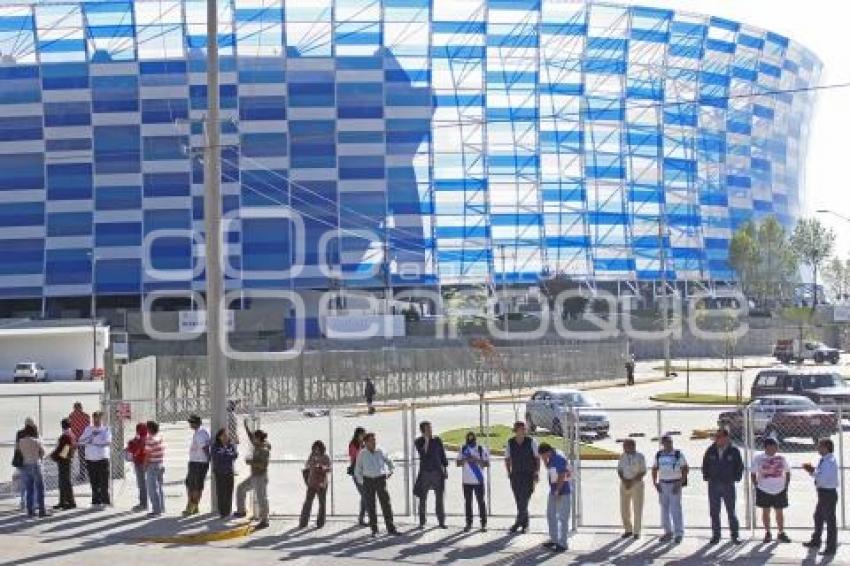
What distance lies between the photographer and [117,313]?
275 ft

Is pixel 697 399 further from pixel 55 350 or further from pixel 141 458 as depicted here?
pixel 55 350

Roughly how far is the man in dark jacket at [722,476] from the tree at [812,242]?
96.8 meters

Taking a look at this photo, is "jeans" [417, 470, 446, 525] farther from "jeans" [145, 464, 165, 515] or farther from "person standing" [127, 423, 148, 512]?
"person standing" [127, 423, 148, 512]

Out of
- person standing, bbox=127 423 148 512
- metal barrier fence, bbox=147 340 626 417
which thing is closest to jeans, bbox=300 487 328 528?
person standing, bbox=127 423 148 512

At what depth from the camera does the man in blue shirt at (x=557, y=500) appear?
15.4 meters

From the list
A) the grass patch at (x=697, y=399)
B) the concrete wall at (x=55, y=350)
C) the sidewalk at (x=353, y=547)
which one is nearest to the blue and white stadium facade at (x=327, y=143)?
the concrete wall at (x=55, y=350)

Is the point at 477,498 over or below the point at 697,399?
over

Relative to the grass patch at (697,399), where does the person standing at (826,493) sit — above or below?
above

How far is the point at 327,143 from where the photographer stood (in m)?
88.4

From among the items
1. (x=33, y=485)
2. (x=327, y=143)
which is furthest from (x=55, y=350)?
(x=33, y=485)

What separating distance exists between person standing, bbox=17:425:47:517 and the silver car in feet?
43.8

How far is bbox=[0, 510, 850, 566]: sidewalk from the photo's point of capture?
14.8 m

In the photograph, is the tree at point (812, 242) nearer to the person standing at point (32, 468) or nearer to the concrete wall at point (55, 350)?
the concrete wall at point (55, 350)

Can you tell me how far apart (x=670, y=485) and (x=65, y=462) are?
922cm
